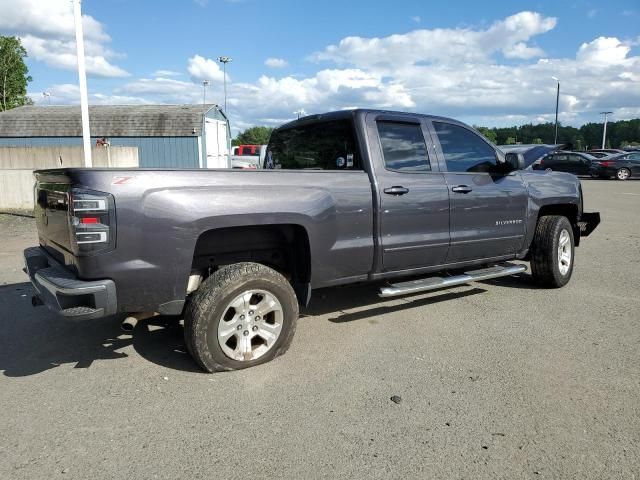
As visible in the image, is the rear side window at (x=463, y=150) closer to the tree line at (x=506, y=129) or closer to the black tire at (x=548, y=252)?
the black tire at (x=548, y=252)

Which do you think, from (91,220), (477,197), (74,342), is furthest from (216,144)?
(91,220)

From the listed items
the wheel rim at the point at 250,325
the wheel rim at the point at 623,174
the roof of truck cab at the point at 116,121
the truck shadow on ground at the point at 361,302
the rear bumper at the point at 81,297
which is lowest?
the truck shadow on ground at the point at 361,302

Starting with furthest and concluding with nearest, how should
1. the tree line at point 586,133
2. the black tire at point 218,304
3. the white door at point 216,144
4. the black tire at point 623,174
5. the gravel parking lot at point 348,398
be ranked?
the tree line at point 586,133 → the black tire at point 623,174 → the white door at point 216,144 → the black tire at point 218,304 → the gravel parking lot at point 348,398

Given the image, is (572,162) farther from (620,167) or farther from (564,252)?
(564,252)

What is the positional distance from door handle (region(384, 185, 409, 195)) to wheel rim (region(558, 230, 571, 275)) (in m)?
2.58

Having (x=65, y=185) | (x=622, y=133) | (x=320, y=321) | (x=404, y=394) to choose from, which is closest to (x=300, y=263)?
(x=320, y=321)

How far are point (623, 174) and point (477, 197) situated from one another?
1052 inches

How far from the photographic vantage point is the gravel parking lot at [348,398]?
103 inches

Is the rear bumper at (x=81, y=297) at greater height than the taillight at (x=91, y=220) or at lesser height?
lesser

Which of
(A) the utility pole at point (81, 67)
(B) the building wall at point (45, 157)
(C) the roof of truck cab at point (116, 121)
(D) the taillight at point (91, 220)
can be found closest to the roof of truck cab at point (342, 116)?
(D) the taillight at point (91, 220)

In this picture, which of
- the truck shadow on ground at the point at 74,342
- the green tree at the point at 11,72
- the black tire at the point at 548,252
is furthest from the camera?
the green tree at the point at 11,72

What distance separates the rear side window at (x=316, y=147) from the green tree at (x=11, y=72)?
55.3 metres

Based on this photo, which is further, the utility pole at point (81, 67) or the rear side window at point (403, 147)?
the utility pole at point (81, 67)

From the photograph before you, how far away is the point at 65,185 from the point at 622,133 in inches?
4155
